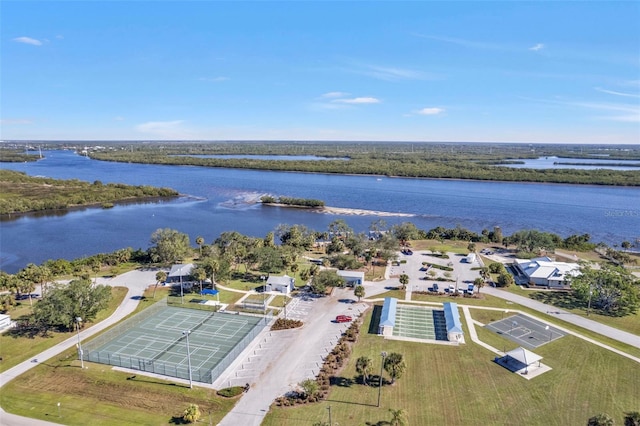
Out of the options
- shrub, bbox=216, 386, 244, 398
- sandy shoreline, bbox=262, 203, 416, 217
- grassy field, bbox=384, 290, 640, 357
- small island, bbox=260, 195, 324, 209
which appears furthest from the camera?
small island, bbox=260, 195, 324, 209

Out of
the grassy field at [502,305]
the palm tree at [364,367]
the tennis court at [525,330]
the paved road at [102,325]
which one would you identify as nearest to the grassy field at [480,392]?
the palm tree at [364,367]

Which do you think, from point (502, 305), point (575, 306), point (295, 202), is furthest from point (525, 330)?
point (295, 202)

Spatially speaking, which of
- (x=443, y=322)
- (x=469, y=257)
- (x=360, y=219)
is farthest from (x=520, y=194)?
(x=443, y=322)

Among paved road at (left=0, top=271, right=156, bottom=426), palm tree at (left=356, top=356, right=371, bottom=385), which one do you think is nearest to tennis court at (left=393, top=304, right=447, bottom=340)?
palm tree at (left=356, top=356, right=371, bottom=385)

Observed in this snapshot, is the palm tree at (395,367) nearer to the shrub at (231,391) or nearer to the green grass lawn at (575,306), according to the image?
the shrub at (231,391)

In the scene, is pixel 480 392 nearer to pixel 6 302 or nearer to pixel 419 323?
pixel 419 323

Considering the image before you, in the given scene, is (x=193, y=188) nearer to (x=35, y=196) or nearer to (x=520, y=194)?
(x=35, y=196)

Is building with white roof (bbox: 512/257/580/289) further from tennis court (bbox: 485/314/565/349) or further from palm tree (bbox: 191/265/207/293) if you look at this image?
palm tree (bbox: 191/265/207/293)
